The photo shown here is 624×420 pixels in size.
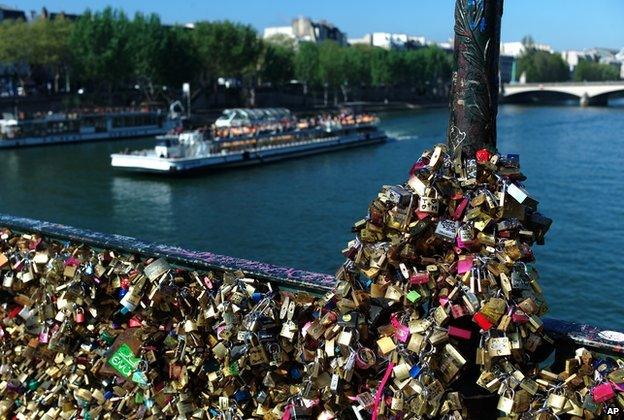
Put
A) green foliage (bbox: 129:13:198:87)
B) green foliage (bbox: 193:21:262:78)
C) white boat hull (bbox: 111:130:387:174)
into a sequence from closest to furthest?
white boat hull (bbox: 111:130:387:174) → green foliage (bbox: 129:13:198:87) → green foliage (bbox: 193:21:262:78)

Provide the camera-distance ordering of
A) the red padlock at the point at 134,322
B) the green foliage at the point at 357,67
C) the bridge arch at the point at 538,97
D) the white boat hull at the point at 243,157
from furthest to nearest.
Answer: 1. the bridge arch at the point at 538,97
2. the green foliage at the point at 357,67
3. the white boat hull at the point at 243,157
4. the red padlock at the point at 134,322

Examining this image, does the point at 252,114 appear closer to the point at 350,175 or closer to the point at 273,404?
the point at 350,175

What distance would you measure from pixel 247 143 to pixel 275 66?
39727 mm

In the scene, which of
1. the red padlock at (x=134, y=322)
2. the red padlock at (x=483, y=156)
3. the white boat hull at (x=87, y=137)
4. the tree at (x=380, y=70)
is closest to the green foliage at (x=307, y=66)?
the tree at (x=380, y=70)

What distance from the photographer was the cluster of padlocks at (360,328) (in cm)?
237

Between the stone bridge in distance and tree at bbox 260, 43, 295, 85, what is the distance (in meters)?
28.6

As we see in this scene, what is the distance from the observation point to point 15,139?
1688 inches

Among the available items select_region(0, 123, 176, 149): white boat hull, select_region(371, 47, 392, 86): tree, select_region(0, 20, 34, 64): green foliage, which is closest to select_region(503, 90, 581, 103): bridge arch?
select_region(371, 47, 392, 86): tree

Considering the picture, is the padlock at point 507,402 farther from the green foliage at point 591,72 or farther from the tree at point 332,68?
the green foliage at point 591,72

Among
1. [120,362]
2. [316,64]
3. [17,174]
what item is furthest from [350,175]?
[316,64]

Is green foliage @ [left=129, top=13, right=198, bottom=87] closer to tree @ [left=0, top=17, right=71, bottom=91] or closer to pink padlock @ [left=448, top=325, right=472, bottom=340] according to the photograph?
tree @ [left=0, top=17, right=71, bottom=91]

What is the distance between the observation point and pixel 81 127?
47.5 m

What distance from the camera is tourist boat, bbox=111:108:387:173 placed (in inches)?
1292

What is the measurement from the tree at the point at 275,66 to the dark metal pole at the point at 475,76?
244 feet
